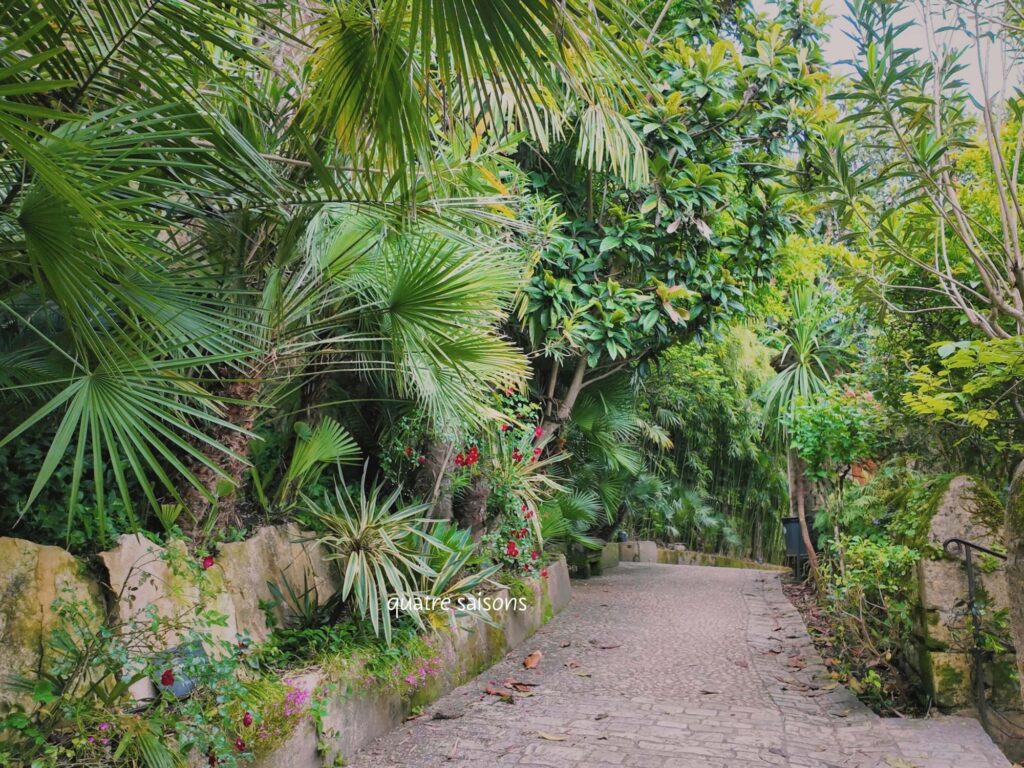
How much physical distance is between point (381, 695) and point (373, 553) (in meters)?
0.74

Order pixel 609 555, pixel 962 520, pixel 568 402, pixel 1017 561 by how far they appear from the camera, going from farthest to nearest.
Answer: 1. pixel 609 555
2. pixel 568 402
3. pixel 962 520
4. pixel 1017 561

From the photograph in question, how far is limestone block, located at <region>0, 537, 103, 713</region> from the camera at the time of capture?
2451 mm

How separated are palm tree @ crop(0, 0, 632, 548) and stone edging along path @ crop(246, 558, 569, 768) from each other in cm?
104

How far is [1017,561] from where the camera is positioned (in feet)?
8.94

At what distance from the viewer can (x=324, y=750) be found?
3.42 m

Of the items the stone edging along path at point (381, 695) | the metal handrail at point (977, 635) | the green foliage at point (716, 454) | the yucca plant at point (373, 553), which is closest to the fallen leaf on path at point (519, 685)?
the stone edging along path at point (381, 695)

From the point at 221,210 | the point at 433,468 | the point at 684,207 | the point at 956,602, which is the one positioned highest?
the point at 684,207

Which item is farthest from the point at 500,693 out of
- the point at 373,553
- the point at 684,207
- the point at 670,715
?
the point at 684,207

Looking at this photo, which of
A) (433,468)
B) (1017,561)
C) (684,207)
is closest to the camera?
(1017,561)

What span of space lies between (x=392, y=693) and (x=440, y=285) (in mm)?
2229

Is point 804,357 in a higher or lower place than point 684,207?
lower

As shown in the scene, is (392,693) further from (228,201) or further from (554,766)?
(228,201)

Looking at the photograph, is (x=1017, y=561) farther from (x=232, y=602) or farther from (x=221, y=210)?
(x=221, y=210)

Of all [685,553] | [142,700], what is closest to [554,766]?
[142,700]
